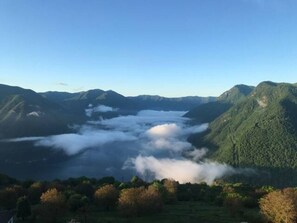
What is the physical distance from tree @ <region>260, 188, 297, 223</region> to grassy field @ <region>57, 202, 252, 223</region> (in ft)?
37.2

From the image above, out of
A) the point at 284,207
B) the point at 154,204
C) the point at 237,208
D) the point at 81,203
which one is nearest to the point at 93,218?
the point at 81,203

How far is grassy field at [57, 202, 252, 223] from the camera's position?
10569cm

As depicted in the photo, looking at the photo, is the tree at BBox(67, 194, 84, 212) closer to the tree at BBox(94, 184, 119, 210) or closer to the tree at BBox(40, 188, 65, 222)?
the tree at BBox(94, 184, 119, 210)

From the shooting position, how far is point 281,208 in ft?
301

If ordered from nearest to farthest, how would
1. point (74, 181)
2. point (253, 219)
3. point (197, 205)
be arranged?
point (253, 219) < point (197, 205) < point (74, 181)

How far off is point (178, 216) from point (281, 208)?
32616 millimetres

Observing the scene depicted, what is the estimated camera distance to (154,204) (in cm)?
11606

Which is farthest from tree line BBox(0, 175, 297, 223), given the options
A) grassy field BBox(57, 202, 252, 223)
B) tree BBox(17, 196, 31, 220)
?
grassy field BBox(57, 202, 252, 223)

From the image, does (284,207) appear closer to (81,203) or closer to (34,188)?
(81,203)

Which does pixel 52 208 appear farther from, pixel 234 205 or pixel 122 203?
pixel 234 205

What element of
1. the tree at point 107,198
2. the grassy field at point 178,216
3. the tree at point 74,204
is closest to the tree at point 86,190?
the tree at point 107,198

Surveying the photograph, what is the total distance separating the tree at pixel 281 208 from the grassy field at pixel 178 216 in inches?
447

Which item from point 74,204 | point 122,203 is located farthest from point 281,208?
point 74,204

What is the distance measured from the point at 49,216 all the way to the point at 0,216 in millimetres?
16958
